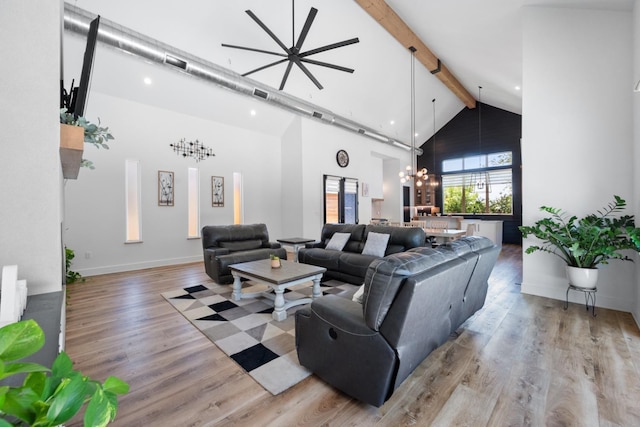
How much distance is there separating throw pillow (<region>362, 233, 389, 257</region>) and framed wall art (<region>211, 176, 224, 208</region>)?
3.99 metres

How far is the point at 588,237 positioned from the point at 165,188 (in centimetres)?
702

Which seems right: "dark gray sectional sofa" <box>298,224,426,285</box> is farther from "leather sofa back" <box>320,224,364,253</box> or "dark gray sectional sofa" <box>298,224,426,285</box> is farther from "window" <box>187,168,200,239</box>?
"window" <box>187,168,200,239</box>

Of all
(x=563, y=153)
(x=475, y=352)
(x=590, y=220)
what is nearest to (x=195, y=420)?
(x=475, y=352)

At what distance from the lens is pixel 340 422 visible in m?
1.63

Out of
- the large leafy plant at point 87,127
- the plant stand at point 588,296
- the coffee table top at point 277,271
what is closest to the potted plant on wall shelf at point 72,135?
the large leafy plant at point 87,127

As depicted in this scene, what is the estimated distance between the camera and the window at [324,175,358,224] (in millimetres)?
8141

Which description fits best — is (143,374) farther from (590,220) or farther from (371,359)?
(590,220)

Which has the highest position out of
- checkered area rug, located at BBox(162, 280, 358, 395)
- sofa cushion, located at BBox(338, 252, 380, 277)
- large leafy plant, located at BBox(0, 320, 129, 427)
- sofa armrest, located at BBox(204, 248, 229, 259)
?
large leafy plant, located at BBox(0, 320, 129, 427)

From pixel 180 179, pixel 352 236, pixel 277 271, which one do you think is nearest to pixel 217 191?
pixel 180 179

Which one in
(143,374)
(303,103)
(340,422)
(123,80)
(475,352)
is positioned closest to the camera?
(340,422)

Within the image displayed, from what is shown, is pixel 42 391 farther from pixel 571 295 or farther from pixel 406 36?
pixel 406 36

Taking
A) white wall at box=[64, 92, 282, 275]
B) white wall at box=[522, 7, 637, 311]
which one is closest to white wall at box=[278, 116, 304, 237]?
white wall at box=[64, 92, 282, 275]

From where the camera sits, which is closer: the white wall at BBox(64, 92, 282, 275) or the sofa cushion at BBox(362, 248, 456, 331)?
the sofa cushion at BBox(362, 248, 456, 331)

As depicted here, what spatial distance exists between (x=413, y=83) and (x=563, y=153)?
188 inches
